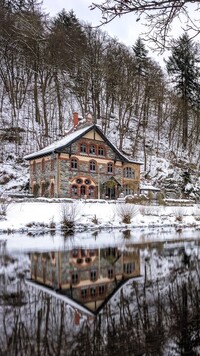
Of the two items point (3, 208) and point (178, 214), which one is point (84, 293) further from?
point (178, 214)

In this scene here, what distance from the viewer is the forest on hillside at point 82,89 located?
4453 cm

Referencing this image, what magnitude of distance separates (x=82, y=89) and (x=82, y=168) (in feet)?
58.9

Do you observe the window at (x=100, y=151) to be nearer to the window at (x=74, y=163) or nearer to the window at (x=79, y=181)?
the window at (x=74, y=163)

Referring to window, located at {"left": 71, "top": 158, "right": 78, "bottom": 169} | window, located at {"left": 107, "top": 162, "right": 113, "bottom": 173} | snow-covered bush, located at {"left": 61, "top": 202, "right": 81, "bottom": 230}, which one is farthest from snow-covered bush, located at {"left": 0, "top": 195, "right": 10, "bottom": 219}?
window, located at {"left": 107, "top": 162, "right": 113, "bottom": 173}

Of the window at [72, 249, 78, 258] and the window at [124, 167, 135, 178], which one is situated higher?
the window at [124, 167, 135, 178]

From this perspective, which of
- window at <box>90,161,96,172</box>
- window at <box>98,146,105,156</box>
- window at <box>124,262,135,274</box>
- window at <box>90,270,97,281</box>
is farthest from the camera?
window at <box>98,146,105,156</box>

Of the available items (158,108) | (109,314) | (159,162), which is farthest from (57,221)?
(158,108)

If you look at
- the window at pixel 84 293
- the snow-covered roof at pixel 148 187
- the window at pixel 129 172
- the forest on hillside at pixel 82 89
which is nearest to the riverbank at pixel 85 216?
the snow-covered roof at pixel 148 187

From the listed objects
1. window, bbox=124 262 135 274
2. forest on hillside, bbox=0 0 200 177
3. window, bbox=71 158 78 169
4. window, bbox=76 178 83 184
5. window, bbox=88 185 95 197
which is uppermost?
forest on hillside, bbox=0 0 200 177

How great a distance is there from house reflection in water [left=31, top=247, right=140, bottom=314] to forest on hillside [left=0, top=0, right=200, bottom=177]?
30.0 meters

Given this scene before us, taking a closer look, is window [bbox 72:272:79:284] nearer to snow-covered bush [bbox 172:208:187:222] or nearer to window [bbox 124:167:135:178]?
snow-covered bush [bbox 172:208:187:222]

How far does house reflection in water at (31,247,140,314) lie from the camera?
7.45 m

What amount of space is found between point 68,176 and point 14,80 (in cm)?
2191

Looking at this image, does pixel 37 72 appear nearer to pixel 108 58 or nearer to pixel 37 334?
pixel 108 58
